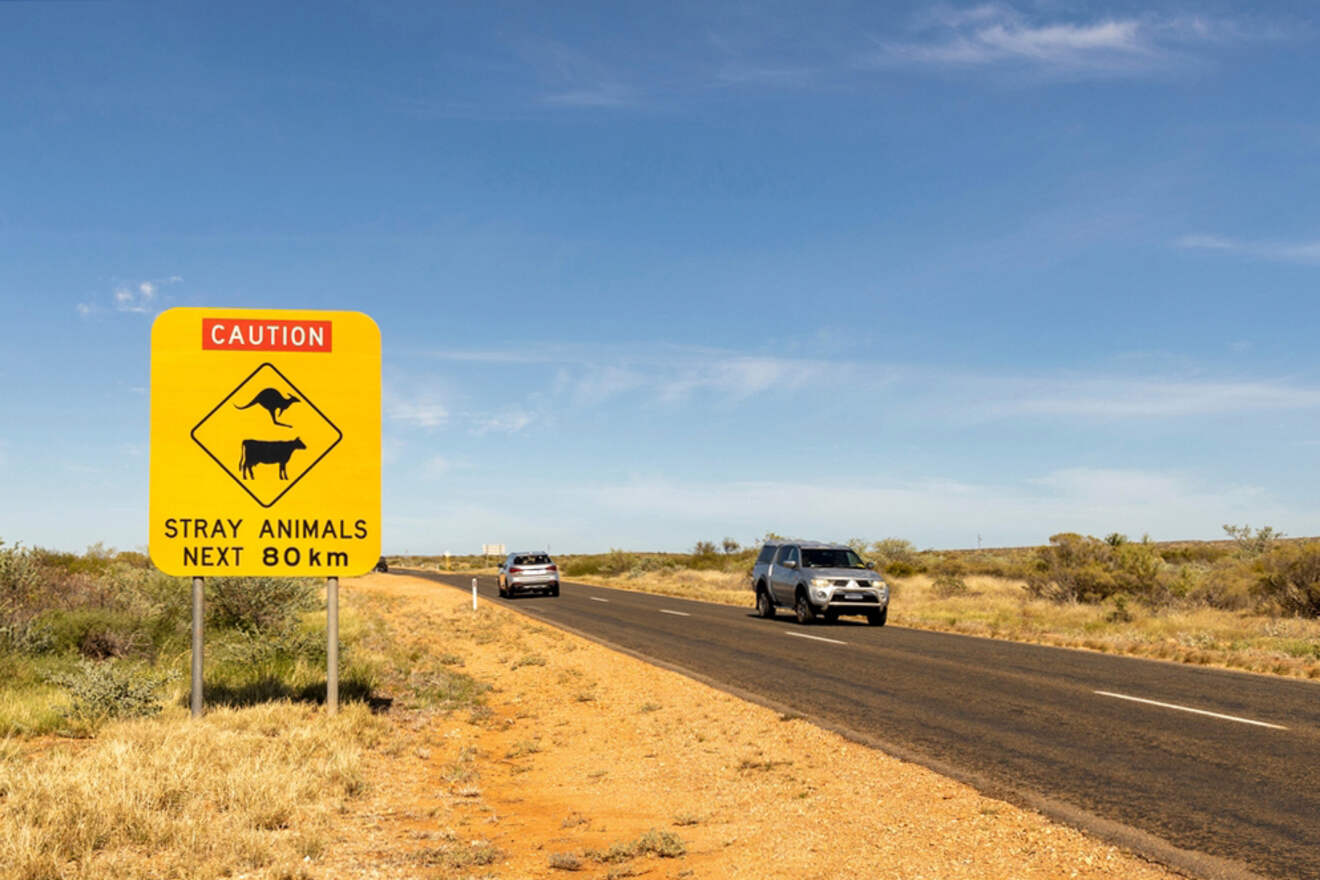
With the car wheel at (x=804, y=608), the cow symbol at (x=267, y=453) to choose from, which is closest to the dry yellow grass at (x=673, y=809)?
the cow symbol at (x=267, y=453)

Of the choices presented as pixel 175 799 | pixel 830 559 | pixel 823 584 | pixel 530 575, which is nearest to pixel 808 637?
pixel 823 584

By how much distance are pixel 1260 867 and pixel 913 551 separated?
64171mm

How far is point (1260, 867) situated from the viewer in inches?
208

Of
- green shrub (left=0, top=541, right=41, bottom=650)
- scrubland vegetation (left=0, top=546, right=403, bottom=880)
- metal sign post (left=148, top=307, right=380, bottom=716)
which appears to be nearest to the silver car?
scrubland vegetation (left=0, top=546, right=403, bottom=880)

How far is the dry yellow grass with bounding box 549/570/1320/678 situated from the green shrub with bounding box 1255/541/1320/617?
819mm

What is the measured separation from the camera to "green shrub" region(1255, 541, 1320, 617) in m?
25.1

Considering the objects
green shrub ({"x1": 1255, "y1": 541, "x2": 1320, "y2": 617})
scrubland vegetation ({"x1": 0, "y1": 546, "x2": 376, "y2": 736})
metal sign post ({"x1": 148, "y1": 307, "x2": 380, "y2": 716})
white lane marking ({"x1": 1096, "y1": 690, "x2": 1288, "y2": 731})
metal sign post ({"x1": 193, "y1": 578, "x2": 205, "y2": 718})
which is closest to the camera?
metal sign post ({"x1": 193, "y1": 578, "x2": 205, "y2": 718})

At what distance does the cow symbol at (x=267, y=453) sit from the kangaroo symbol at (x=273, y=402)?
0.22 meters

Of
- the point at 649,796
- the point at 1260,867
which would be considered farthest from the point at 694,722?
the point at 1260,867

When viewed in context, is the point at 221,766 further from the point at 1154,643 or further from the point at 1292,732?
the point at 1154,643

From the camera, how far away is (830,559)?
75.1ft

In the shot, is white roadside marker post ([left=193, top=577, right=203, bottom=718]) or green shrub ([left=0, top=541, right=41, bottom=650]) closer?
white roadside marker post ([left=193, top=577, right=203, bottom=718])

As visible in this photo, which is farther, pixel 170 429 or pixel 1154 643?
pixel 1154 643

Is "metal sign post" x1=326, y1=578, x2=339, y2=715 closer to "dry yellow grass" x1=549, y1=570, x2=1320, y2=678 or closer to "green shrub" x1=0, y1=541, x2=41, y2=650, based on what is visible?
"green shrub" x1=0, y1=541, x2=41, y2=650
